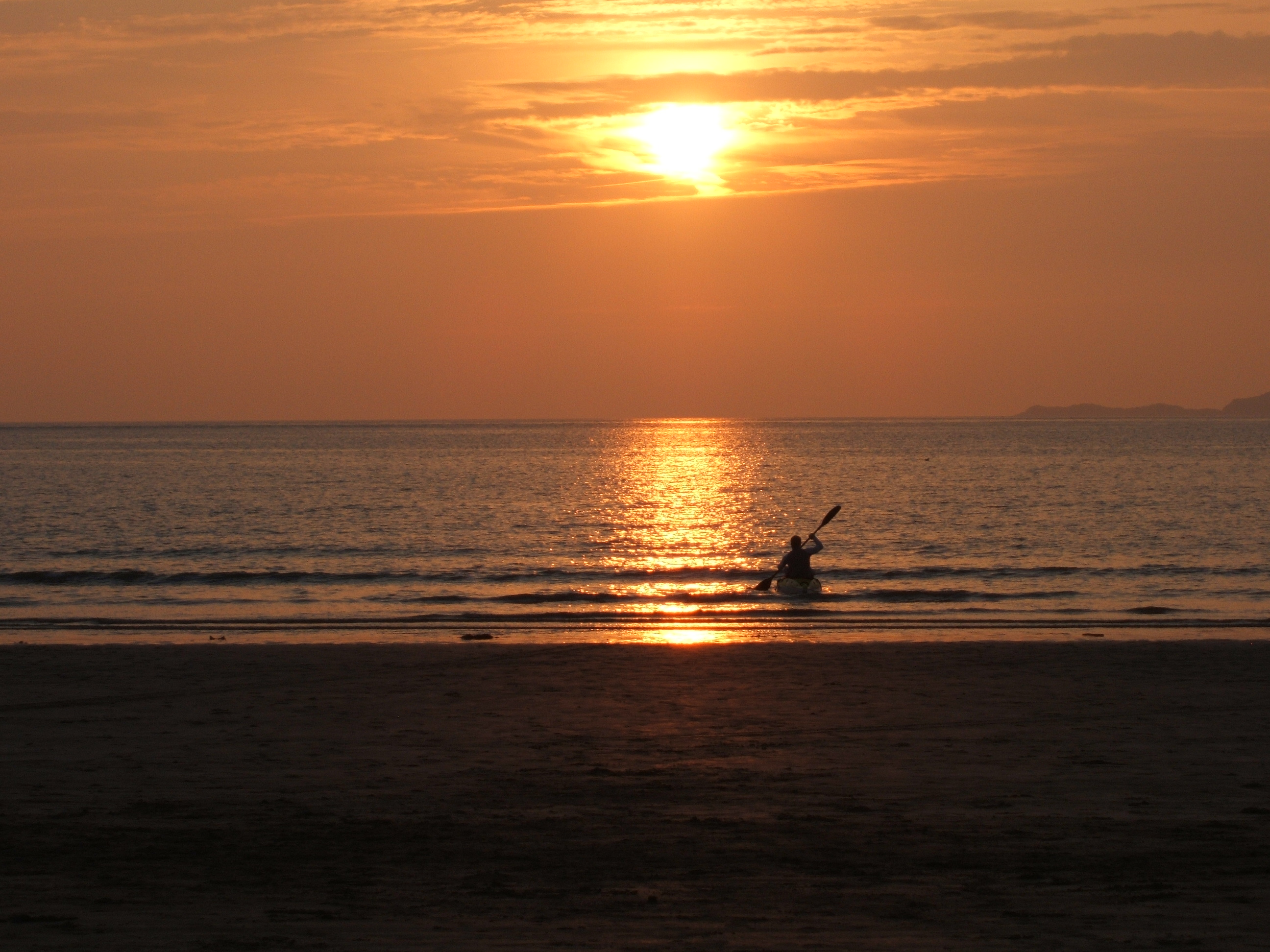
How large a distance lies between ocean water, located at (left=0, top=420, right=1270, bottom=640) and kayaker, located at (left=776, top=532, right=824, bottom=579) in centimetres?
77

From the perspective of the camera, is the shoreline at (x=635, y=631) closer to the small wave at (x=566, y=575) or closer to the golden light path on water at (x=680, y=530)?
the golden light path on water at (x=680, y=530)

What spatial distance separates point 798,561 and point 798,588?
0.82 metres

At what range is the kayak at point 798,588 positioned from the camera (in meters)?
32.5

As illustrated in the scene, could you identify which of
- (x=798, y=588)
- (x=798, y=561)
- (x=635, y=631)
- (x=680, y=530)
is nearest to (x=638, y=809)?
(x=635, y=631)

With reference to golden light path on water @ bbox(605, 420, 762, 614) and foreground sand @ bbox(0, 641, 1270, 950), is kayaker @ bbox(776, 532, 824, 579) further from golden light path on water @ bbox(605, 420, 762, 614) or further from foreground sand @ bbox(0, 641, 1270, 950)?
foreground sand @ bbox(0, 641, 1270, 950)

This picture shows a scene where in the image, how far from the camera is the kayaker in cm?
3203

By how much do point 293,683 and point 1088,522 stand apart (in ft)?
154

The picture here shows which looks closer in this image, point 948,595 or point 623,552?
point 948,595

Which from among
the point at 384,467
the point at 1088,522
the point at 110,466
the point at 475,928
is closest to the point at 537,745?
the point at 475,928

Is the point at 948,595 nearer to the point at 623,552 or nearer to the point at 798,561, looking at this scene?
the point at 798,561

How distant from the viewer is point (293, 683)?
58.7ft

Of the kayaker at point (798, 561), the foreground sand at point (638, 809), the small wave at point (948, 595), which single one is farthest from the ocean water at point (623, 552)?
the foreground sand at point (638, 809)

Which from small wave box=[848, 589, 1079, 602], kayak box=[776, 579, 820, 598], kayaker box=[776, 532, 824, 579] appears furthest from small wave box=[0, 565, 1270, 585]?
kayaker box=[776, 532, 824, 579]

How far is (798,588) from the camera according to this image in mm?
32531
